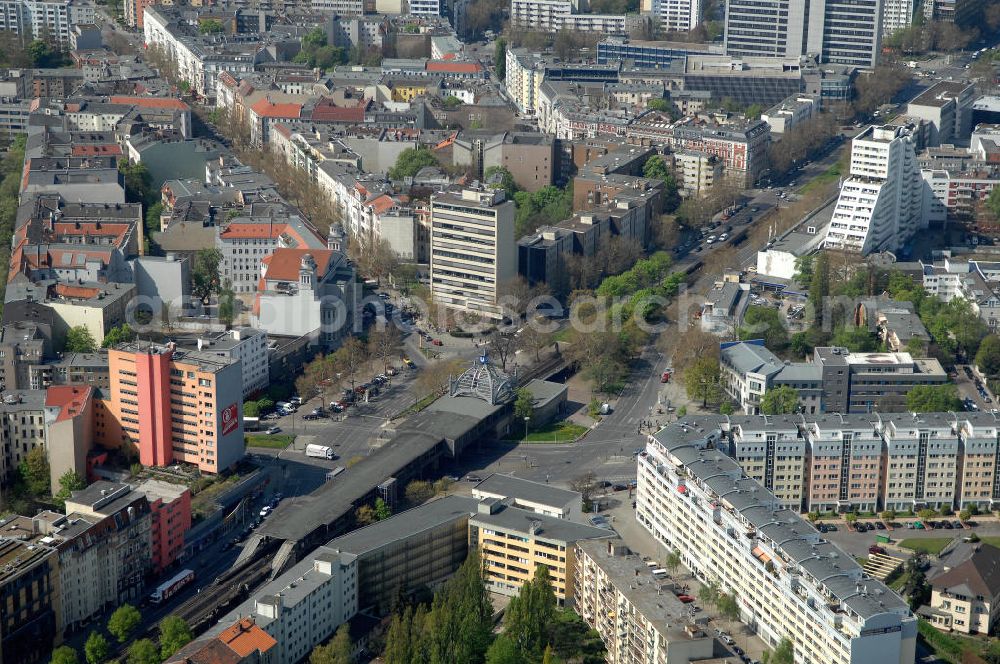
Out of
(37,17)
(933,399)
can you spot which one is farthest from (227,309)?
(37,17)

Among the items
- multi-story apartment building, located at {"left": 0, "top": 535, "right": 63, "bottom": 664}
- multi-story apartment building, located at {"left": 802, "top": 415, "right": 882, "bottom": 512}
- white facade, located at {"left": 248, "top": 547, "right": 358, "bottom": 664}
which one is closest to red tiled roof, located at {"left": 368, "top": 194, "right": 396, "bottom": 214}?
multi-story apartment building, located at {"left": 802, "top": 415, "right": 882, "bottom": 512}

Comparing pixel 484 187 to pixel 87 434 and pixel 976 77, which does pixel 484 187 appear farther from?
pixel 976 77

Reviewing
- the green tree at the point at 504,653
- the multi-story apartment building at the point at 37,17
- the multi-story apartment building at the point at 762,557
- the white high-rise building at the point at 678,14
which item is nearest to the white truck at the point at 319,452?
the multi-story apartment building at the point at 762,557

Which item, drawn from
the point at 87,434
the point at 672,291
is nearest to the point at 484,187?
the point at 672,291

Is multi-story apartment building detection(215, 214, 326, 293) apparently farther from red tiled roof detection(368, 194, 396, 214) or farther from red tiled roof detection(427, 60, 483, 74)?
red tiled roof detection(427, 60, 483, 74)

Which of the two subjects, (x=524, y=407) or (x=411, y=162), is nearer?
(x=524, y=407)

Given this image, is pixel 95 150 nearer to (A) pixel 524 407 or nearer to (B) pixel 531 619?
(A) pixel 524 407

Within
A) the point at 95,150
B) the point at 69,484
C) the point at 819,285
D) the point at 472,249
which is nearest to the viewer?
the point at 69,484
